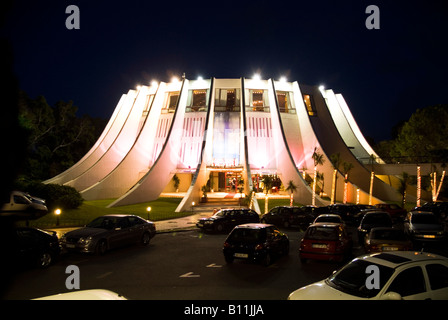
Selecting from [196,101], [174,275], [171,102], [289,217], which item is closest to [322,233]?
[174,275]

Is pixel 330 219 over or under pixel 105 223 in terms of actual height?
under

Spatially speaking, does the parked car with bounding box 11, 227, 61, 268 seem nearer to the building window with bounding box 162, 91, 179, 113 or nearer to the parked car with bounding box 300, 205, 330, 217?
the parked car with bounding box 300, 205, 330, 217

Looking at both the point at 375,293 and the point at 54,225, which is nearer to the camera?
the point at 375,293

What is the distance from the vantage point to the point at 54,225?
17.2m

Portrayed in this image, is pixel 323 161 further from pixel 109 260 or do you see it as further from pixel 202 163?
pixel 109 260

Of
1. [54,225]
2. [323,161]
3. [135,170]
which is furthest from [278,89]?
[54,225]

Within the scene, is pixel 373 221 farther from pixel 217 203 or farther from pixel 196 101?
pixel 196 101

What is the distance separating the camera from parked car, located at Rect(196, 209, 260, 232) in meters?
18.2

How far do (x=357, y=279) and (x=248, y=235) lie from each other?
5176 mm

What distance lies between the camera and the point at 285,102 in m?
42.2

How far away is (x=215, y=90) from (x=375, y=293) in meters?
38.0

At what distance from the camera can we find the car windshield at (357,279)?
5382mm

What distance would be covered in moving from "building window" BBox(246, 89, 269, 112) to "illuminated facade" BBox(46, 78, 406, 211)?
0.40 feet

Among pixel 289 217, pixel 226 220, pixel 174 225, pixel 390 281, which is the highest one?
pixel 390 281
